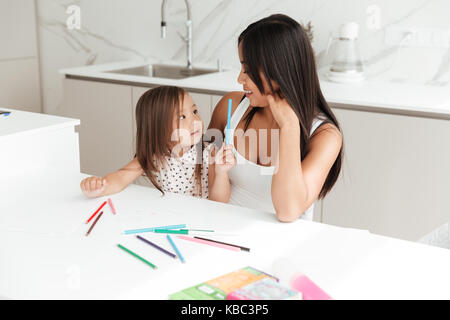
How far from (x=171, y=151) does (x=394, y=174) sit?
3.59ft

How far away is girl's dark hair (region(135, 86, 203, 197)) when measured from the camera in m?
1.51

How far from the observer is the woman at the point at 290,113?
1356mm

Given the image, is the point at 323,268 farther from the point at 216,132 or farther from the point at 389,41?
the point at 389,41

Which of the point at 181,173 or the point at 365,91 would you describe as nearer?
the point at 181,173

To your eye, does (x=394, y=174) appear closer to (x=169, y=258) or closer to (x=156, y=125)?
(x=156, y=125)

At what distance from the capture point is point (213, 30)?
317 centimetres

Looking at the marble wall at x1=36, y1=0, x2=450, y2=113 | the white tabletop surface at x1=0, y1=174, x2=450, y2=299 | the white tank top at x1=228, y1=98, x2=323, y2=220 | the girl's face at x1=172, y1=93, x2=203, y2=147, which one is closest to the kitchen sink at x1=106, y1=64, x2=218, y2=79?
the marble wall at x1=36, y1=0, x2=450, y2=113

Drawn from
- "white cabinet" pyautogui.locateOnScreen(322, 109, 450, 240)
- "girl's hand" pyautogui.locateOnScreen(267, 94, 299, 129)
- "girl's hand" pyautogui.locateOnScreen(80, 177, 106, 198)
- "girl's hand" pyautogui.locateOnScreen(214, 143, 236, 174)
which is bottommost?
"white cabinet" pyautogui.locateOnScreen(322, 109, 450, 240)

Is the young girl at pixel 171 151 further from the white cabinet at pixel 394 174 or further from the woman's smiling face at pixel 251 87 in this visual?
the white cabinet at pixel 394 174

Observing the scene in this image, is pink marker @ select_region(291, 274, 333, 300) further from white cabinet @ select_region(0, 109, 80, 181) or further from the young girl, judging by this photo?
white cabinet @ select_region(0, 109, 80, 181)

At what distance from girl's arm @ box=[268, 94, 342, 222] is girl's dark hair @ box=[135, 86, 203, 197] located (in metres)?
0.28

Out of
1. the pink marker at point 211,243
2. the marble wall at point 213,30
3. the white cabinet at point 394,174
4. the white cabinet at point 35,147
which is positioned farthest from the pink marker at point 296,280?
the marble wall at point 213,30

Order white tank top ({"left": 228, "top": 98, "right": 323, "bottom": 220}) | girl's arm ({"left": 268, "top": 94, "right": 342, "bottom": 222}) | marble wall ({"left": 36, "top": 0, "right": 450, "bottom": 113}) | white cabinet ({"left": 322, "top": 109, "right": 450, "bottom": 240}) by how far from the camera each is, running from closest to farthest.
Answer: girl's arm ({"left": 268, "top": 94, "right": 342, "bottom": 222}) < white tank top ({"left": 228, "top": 98, "right": 323, "bottom": 220}) < white cabinet ({"left": 322, "top": 109, "right": 450, "bottom": 240}) < marble wall ({"left": 36, "top": 0, "right": 450, "bottom": 113})

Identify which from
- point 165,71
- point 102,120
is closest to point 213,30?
point 165,71
